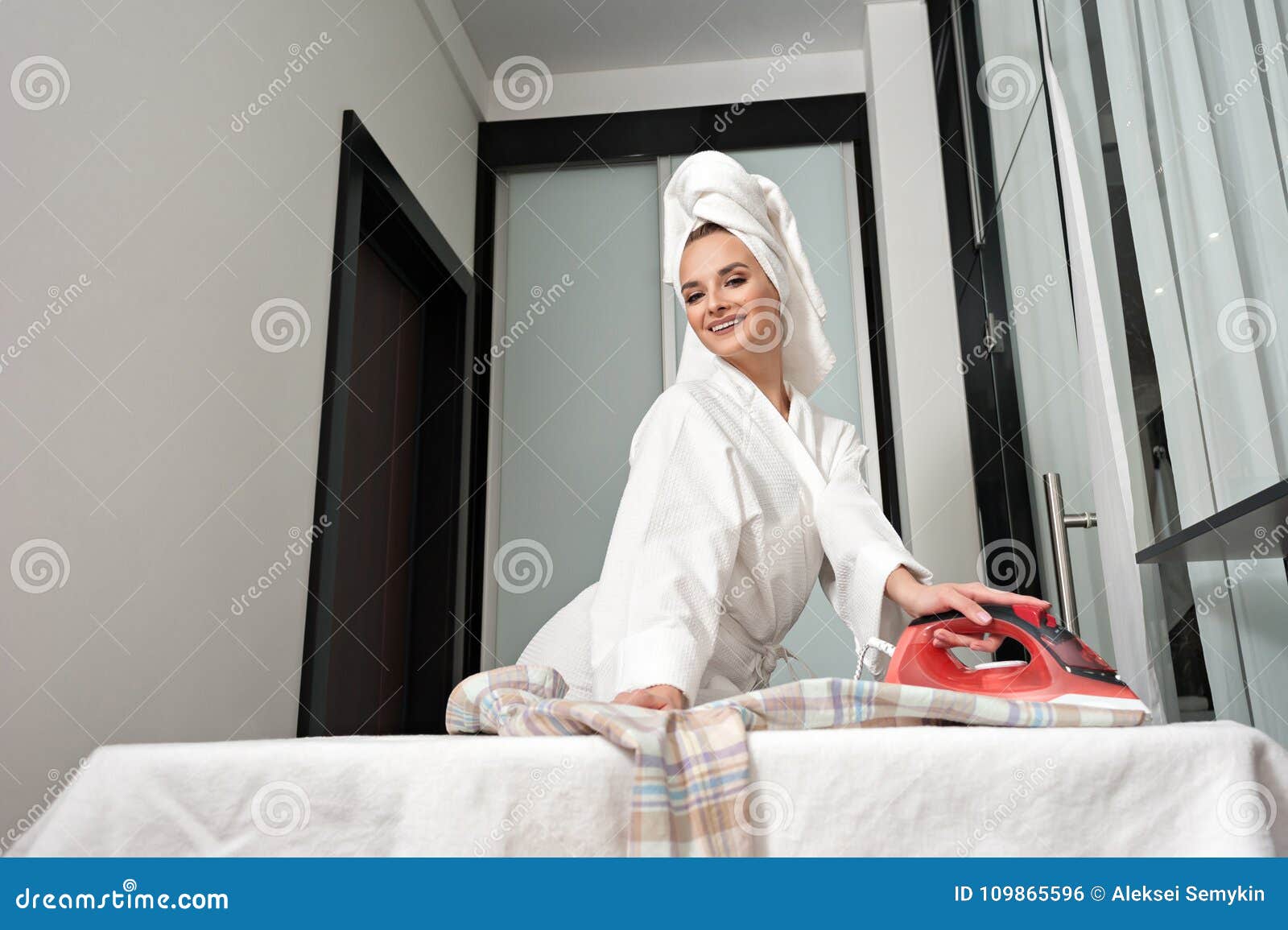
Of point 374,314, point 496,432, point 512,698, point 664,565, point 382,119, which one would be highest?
point 382,119

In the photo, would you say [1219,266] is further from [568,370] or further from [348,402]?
[568,370]

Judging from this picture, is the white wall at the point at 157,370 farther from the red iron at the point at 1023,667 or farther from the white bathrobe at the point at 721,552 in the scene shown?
the red iron at the point at 1023,667

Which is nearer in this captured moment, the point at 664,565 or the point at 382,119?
the point at 664,565

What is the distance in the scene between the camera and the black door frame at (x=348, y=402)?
1813 millimetres

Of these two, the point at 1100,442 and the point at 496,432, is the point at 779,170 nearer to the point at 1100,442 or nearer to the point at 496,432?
the point at 496,432

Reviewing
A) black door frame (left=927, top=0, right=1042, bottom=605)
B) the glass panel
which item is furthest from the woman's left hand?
the glass panel

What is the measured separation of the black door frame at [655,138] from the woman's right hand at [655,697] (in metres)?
1.93

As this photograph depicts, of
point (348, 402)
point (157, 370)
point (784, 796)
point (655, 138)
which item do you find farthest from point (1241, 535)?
point (655, 138)

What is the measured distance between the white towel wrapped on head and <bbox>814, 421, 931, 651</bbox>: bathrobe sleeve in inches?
10.6

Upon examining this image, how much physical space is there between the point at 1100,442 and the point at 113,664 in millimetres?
1347

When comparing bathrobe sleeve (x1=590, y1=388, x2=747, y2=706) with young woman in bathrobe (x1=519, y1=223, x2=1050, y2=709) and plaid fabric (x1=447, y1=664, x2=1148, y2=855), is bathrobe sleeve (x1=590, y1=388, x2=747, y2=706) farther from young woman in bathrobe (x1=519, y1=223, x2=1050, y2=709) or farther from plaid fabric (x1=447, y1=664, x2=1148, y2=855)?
plaid fabric (x1=447, y1=664, x2=1148, y2=855)

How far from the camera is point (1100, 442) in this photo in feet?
4.08

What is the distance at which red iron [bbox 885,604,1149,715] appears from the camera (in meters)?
0.71
